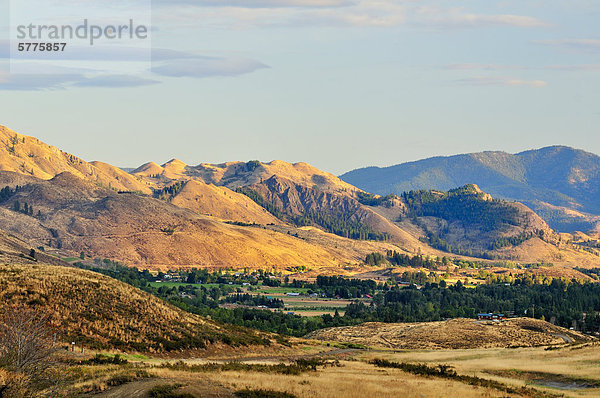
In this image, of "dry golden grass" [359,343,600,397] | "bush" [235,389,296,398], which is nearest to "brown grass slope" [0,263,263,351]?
"dry golden grass" [359,343,600,397]

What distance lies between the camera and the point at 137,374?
48594mm

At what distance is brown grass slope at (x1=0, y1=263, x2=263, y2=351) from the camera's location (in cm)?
8131

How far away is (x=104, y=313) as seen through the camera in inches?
3467

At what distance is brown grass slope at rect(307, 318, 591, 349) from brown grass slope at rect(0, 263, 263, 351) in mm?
40595

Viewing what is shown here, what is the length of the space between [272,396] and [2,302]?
4950 cm

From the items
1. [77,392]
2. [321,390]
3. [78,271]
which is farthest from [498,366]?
[78,271]

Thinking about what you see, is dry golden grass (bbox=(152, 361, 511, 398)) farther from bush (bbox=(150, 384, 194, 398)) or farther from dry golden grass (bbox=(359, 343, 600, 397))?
dry golden grass (bbox=(359, 343, 600, 397))

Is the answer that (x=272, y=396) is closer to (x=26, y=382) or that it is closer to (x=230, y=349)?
(x=26, y=382)

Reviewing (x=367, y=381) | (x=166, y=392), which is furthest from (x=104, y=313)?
(x=166, y=392)

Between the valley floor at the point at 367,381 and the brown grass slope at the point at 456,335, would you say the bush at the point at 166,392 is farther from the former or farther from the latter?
the brown grass slope at the point at 456,335

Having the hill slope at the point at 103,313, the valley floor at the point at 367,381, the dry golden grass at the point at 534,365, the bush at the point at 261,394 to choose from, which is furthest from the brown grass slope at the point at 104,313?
the bush at the point at 261,394

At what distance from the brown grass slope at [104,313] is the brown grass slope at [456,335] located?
40.6 metres

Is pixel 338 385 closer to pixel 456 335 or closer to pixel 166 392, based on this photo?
pixel 166 392

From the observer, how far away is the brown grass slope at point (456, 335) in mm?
132625
